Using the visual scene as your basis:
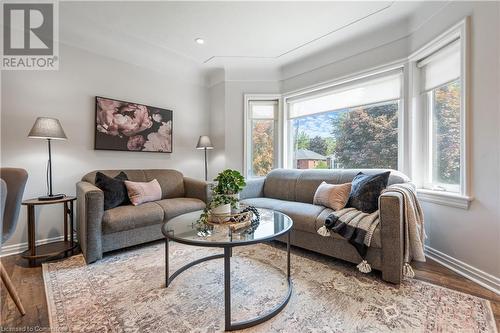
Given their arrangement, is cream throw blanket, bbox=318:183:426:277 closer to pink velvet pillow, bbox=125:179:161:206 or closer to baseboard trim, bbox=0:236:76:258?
pink velvet pillow, bbox=125:179:161:206

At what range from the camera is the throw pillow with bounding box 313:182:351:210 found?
2.39m

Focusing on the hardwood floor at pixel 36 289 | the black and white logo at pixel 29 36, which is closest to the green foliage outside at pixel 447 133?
the hardwood floor at pixel 36 289

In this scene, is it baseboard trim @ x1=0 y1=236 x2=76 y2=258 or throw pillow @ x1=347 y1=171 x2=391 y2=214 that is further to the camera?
baseboard trim @ x1=0 y1=236 x2=76 y2=258

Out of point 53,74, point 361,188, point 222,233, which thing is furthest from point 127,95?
point 361,188

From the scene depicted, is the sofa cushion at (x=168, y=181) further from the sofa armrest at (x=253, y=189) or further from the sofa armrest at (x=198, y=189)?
the sofa armrest at (x=253, y=189)

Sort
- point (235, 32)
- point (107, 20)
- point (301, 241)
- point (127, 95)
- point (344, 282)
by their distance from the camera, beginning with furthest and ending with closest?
point (127, 95) < point (235, 32) < point (107, 20) < point (301, 241) < point (344, 282)

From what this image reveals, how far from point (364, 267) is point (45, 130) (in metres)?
3.24

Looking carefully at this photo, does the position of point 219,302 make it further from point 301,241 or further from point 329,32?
point 329,32

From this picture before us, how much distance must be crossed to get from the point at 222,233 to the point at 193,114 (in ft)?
9.80

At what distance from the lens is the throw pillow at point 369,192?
7.08 ft

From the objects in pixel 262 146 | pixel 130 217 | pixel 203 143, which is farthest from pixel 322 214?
pixel 203 143

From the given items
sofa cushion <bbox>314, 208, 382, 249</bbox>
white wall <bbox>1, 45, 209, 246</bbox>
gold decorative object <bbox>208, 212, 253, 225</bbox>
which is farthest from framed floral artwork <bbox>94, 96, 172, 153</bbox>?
sofa cushion <bbox>314, 208, 382, 249</bbox>

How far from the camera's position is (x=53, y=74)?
2717 millimetres

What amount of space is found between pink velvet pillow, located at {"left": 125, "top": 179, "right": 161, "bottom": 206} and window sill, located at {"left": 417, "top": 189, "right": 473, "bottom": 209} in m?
3.09
